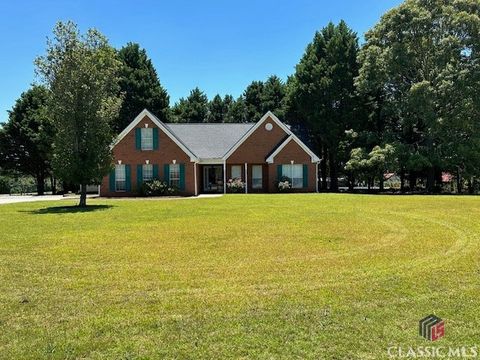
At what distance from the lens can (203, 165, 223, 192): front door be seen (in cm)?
3447

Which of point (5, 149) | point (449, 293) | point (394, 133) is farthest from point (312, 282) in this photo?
point (5, 149)

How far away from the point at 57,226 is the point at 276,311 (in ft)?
32.8

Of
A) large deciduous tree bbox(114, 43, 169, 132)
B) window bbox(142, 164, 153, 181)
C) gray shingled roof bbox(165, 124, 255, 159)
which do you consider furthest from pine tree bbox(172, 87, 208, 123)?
window bbox(142, 164, 153, 181)

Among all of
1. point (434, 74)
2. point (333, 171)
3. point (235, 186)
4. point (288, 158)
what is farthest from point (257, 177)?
point (434, 74)

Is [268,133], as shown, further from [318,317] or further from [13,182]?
[13,182]

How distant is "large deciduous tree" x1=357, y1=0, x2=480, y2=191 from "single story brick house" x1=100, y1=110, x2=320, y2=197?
8.13m

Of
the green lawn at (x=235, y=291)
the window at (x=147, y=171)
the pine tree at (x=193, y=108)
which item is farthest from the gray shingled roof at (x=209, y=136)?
the green lawn at (x=235, y=291)

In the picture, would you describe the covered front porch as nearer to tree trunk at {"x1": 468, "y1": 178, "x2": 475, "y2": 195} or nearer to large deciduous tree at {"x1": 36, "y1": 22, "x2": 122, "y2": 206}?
large deciduous tree at {"x1": 36, "y1": 22, "x2": 122, "y2": 206}

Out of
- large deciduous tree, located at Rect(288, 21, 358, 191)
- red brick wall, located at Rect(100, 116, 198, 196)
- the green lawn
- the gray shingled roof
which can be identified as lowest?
the green lawn

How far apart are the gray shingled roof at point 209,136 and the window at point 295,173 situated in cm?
498

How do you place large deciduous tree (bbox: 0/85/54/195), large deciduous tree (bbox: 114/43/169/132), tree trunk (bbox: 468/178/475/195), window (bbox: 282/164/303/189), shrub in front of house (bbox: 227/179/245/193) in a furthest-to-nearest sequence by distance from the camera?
large deciduous tree (bbox: 114/43/169/132) < large deciduous tree (bbox: 0/85/54/195) < tree trunk (bbox: 468/178/475/195) < window (bbox: 282/164/303/189) < shrub in front of house (bbox: 227/179/245/193)

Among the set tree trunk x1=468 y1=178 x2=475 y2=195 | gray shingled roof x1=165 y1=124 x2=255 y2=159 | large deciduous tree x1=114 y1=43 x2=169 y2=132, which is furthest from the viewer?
large deciduous tree x1=114 y1=43 x2=169 y2=132

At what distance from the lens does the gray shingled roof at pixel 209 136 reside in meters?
33.1

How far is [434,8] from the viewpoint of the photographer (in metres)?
32.4
